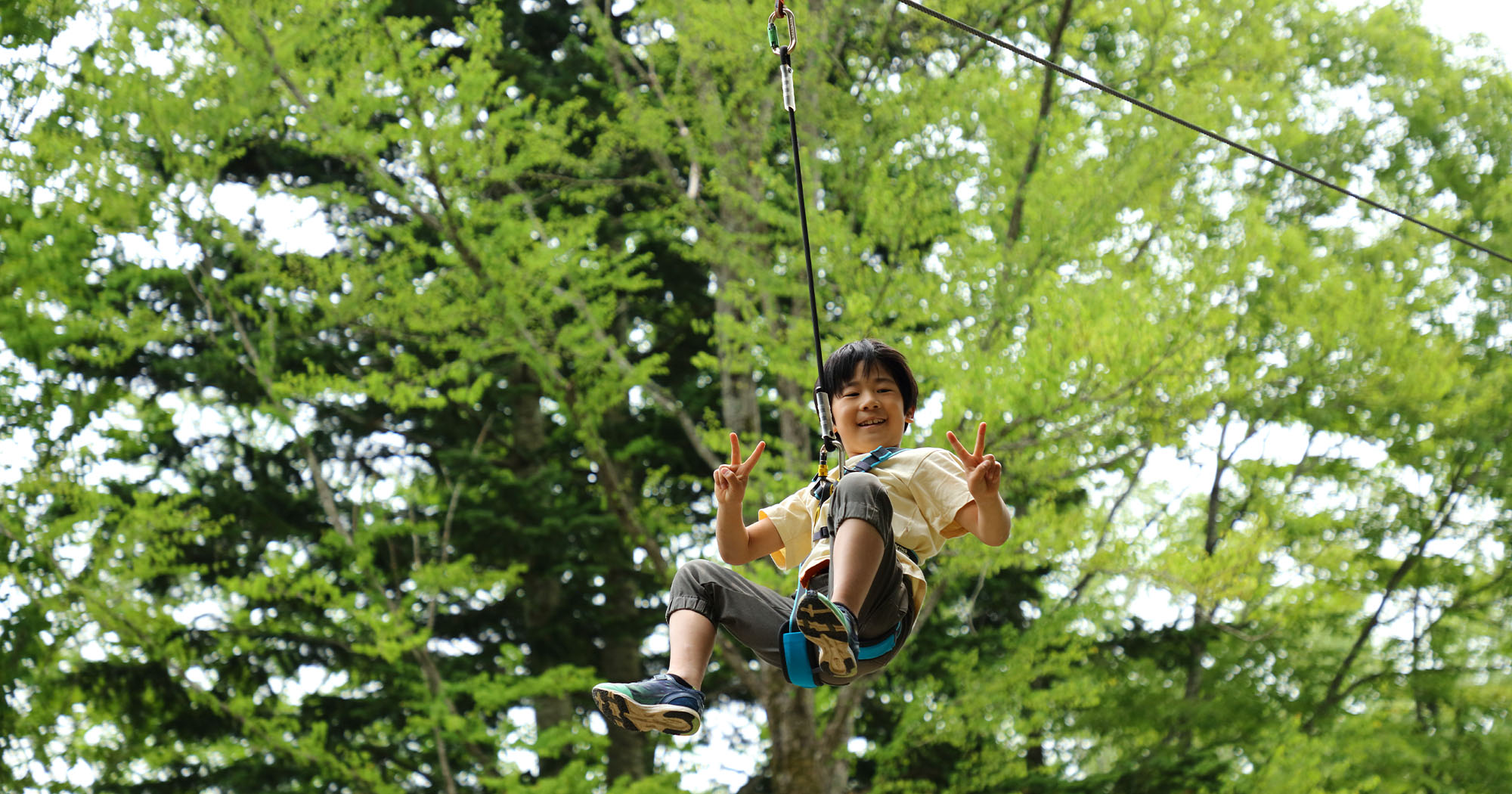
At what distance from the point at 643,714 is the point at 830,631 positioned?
434 mm

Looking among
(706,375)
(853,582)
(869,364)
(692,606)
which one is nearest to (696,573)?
(692,606)

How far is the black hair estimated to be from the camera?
3.12 m

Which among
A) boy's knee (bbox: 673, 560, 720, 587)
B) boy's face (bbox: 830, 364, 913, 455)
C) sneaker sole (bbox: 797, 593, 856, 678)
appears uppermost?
boy's face (bbox: 830, 364, 913, 455)

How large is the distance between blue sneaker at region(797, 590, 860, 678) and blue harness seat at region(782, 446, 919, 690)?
0.07ft

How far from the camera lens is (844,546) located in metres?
2.67

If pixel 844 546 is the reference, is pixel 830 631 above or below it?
below

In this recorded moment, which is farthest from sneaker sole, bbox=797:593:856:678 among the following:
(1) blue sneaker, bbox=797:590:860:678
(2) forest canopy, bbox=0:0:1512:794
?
→ (2) forest canopy, bbox=0:0:1512:794

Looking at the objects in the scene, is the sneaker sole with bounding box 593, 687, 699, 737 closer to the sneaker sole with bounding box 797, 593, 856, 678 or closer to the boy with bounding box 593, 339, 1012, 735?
the boy with bounding box 593, 339, 1012, 735

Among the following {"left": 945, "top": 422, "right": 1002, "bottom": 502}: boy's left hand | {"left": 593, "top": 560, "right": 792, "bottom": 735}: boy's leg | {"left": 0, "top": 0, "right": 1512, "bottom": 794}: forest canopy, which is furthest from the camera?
{"left": 0, "top": 0, "right": 1512, "bottom": 794}: forest canopy

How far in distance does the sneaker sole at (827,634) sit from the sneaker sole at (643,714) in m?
0.31

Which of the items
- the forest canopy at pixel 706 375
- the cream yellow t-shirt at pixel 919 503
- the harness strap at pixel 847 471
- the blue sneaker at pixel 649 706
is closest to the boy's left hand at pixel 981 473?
the cream yellow t-shirt at pixel 919 503

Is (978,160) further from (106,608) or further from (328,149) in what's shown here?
(106,608)

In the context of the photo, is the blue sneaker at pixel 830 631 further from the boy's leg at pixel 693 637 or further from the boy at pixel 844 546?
the boy's leg at pixel 693 637

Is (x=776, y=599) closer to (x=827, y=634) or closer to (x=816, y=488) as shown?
(x=816, y=488)
